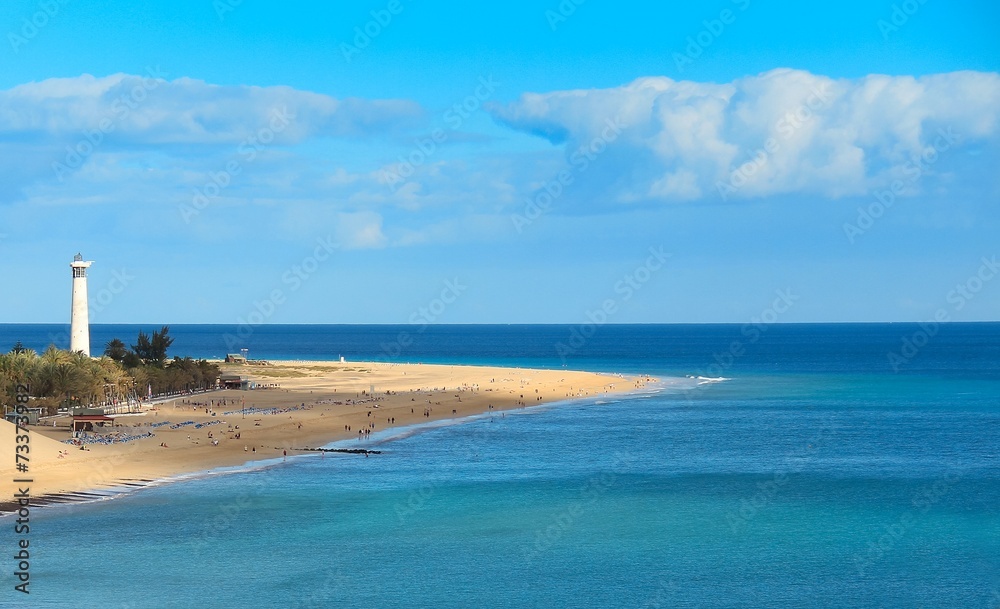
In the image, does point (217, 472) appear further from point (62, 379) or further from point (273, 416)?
point (273, 416)

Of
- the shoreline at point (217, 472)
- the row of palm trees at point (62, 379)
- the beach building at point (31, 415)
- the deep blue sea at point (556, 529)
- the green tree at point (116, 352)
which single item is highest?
the green tree at point (116, 352)

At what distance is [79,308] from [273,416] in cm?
2979

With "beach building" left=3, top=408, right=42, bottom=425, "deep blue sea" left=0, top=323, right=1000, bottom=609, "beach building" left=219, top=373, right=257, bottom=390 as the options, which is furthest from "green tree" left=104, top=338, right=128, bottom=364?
"deep blue sea" left=0, top=323, right=1000, bottom=609

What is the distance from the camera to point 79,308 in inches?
4053

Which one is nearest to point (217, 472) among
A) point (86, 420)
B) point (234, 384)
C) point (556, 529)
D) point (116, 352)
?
point (86, 420)

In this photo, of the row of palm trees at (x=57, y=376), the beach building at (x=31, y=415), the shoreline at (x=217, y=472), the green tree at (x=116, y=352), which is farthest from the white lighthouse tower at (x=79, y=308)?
the shoreline at (x=217, y=472)

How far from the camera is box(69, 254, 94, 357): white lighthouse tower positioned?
10256 centimetres

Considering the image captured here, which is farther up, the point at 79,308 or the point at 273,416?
the point at 79,308

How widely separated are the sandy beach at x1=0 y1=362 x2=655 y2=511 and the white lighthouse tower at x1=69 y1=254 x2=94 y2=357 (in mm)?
12644

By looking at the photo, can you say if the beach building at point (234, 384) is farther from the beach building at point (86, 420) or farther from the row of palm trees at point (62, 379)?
the beach building at point (86, 420)

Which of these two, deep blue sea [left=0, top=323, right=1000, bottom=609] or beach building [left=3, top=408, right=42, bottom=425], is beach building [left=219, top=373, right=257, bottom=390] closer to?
beach building [left=3, top=408, right=42, bottom=425]

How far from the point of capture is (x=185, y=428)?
7438 cm

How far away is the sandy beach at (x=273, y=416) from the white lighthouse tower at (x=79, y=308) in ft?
41.5

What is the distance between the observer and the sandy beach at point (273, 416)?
54.0 meters
